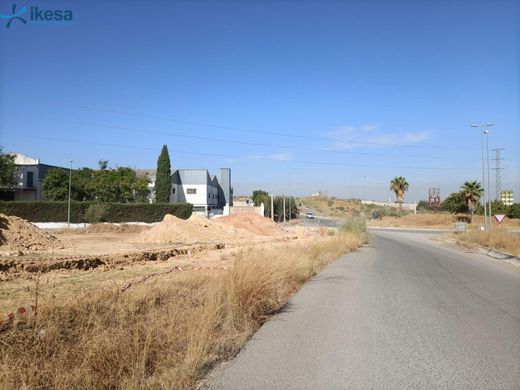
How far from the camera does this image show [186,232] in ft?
113

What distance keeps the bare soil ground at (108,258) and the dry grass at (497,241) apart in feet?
38.6

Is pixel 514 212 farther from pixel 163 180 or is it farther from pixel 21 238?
pixel 21 238

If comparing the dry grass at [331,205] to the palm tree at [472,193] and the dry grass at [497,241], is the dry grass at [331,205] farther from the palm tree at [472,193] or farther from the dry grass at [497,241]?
the dry grass at [497,241]

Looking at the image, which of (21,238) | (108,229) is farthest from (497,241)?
(108,229)

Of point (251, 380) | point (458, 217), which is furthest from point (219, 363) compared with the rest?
point (458, 217)

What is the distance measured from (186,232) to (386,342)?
28.8 meters

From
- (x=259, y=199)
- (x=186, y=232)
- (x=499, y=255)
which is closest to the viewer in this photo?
(x=499, y=255)

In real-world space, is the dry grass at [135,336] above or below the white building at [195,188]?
below

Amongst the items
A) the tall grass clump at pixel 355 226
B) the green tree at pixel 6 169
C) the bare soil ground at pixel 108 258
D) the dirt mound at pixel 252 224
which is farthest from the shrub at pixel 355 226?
the green tree at pixel 6 169

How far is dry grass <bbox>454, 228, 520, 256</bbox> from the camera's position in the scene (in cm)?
2604

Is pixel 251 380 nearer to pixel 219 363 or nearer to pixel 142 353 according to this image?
pixel 219 363

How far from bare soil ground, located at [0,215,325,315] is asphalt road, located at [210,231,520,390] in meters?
3.15

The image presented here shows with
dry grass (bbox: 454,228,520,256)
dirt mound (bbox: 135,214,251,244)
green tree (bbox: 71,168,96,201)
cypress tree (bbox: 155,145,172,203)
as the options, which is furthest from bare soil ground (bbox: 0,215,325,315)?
cypress tree (bbox: 155,145,172,203)

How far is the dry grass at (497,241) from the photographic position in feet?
85.4
